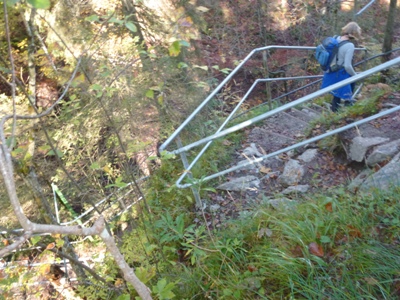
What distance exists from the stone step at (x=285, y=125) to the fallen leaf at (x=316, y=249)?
3307 millimetres

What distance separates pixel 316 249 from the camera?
6.94ft

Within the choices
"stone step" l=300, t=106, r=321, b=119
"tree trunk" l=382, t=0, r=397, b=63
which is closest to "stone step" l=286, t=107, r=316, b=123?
"stone step" l=300, t=106, r=321, b=119

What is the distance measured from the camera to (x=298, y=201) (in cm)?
287

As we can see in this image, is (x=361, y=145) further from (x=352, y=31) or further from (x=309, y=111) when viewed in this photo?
(x=309, y=111)

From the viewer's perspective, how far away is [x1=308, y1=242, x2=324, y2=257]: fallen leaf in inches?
82.1

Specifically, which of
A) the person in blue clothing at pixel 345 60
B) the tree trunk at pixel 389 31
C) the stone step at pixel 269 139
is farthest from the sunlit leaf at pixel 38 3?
the tree trunk at pixel 389 31

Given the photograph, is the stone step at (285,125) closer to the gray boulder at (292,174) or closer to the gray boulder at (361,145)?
the gray boulder at (292,174)

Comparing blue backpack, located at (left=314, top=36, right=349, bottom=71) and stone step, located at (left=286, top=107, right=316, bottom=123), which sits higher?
blue backpack, located at (left=314, top=36, right=349, bottom=71)

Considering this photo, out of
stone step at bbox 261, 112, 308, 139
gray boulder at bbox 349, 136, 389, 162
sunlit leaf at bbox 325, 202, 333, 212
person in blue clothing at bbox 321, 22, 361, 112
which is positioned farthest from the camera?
stone step at bbox 261, 112, 308, 139

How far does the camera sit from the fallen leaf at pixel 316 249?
2086mm

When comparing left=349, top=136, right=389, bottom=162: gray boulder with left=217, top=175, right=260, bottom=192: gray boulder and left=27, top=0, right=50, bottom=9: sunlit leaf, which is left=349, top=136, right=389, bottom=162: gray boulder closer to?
left=217, top=175, right=260, bottom=192: gray boulder

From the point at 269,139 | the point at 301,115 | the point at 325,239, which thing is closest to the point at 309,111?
the point at 301,115

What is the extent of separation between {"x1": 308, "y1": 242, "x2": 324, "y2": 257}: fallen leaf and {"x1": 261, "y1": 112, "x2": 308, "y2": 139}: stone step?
10.9 feet

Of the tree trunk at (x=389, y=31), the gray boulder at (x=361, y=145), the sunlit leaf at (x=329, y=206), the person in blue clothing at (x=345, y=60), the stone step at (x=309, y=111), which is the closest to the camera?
the sunlit leaf at (x=329, y=206)
